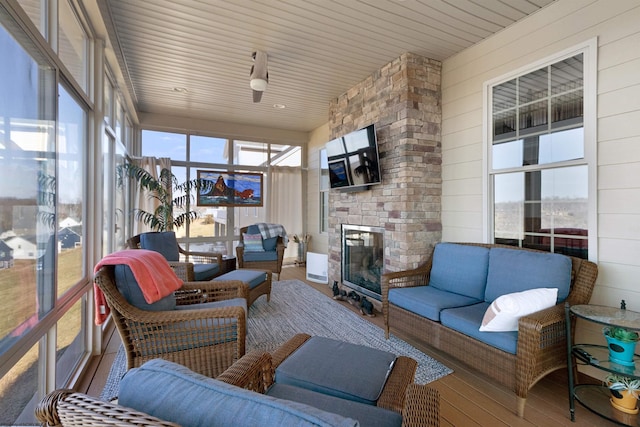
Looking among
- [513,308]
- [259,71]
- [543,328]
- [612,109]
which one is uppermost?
[259,71]

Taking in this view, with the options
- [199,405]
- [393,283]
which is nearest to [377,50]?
[393,283]

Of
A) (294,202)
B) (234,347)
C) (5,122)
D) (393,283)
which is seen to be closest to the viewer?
(5,122)

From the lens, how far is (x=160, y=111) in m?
5.32

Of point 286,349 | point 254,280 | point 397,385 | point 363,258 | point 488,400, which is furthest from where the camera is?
point 363,258

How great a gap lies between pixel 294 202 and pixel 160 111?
3.03 metres

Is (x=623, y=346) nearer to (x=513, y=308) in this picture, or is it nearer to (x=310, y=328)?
(x=513, y=308)

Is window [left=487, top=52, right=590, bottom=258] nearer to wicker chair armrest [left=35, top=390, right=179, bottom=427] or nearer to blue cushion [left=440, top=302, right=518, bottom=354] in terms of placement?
blue cushion [left=440, top=302, right=518, bottom=354]

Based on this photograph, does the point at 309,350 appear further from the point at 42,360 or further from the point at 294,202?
the point at 294,202

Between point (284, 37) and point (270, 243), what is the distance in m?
3.35

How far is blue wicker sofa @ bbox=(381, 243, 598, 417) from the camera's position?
74.5 inches

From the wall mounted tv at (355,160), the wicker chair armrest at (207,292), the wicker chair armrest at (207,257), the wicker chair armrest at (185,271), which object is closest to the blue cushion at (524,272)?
the wall mounted tv at (355,160)

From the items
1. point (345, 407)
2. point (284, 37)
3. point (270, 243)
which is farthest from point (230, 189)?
point (345, 407)

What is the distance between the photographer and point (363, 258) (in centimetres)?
418

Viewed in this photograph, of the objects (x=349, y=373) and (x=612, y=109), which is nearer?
(x=349, y=373)
